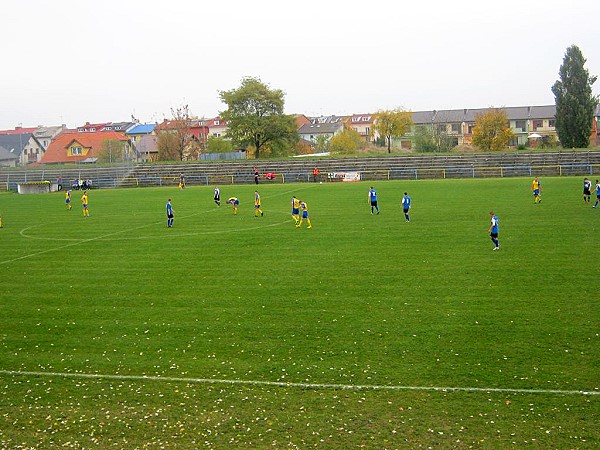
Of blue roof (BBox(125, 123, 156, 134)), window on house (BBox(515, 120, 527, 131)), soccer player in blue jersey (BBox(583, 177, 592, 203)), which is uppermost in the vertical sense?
blue roof (BBox(125, 123, 156, 134))

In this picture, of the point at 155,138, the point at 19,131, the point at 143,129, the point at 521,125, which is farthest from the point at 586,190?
the point at 19,131

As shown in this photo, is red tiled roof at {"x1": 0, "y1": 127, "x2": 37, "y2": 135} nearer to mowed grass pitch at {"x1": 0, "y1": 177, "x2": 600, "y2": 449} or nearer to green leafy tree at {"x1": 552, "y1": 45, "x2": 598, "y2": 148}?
green leafy tree at {"x1": 552, "y1": 45, "x2": 598, "y2": 148}

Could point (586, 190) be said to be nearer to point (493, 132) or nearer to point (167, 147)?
point (493, 132)

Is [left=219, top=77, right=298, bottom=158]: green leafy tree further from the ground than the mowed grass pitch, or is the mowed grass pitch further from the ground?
[left=219, top=77, right=298, bottom=158]: green leafy tree

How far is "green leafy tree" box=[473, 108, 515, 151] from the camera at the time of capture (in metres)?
85.1

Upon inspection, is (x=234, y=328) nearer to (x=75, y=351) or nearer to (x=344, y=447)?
(x=75, y=351)

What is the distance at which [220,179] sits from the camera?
72375 millimetres

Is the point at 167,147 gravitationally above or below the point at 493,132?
above

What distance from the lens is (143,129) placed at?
137 m

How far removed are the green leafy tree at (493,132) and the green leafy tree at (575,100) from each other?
30.8ft

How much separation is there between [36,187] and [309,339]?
6150cm

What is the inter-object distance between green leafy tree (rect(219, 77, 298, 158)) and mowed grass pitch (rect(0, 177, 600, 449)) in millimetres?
57742

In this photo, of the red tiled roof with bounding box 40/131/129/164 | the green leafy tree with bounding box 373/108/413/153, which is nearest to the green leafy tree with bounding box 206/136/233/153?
the red tiled roof with bounding box 40/131/129/164

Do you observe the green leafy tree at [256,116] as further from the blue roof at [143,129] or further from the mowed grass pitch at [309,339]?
the mowed grass pitch at [309,339]
